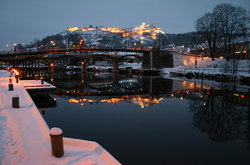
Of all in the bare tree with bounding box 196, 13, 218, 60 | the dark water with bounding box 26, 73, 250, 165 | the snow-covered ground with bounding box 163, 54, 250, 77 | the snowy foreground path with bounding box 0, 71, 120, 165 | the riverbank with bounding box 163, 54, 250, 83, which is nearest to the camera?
the snowy foreground path with bounding box 0, 71, 120, 165

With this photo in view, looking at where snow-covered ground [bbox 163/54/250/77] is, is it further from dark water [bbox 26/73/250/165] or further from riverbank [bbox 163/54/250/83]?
dark water [bbox 26/73/250/165]

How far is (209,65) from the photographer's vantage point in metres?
64.4

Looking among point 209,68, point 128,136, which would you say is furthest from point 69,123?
point 209,68

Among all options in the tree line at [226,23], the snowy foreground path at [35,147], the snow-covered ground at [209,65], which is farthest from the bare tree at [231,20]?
the snowy foreground path at [35,147]

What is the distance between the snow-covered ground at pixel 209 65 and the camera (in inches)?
2040

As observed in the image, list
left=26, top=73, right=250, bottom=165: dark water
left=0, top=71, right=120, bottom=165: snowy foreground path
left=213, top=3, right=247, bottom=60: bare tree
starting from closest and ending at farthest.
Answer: left=0, top=71, right=120, bottom=165: snowy foreground path
left=26, top=73, right=250, bottom=165: dark water
left=213, top=3, right=247, bottom=60: bare tree

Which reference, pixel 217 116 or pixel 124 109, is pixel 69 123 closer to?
pixel 124 109

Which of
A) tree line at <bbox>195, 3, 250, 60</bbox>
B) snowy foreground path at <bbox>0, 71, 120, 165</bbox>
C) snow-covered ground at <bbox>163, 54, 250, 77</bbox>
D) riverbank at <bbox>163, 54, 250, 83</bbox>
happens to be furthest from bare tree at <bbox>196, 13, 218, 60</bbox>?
snowy foreground path at <bbox>0, 71, 120, 165</bbox>

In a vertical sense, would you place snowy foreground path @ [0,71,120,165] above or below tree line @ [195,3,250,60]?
below

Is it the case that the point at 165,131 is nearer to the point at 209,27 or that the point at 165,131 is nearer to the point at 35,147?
the point at 35,147

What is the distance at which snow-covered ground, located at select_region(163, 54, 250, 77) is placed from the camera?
51819 mm

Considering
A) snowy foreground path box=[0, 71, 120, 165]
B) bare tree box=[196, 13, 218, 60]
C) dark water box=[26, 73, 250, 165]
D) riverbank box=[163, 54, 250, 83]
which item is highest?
bare tree box=[196, 13, 218, 60]

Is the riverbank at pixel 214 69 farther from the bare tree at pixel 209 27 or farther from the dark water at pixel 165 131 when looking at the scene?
the dark water at pixel 165 131

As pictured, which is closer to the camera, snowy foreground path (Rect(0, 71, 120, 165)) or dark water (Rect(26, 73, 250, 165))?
snowy foreground path (Rect(0, 71, 120, 165))
